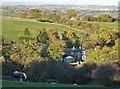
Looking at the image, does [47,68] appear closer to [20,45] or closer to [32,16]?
[20,45]

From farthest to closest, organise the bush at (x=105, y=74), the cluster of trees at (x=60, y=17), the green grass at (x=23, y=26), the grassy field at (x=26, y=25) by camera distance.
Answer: the cluster of trees at (x=60, y=17) → the green grass at (x=23, y=26) → the grassy field at (x=26, y=25) → the bush at (x=105, y=74)

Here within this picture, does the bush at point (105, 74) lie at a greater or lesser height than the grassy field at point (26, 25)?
greater

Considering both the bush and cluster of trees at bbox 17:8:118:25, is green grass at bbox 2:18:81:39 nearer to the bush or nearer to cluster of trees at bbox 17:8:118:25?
cluster of trees at bbox 17:8:118:25

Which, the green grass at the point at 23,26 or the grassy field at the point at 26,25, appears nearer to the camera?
the grassy field at the point at 26,25

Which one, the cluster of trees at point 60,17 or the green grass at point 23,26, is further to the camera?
the cluster of trees at point 60,17

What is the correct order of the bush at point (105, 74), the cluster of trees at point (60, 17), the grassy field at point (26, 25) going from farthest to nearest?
1. the cluster of trees at point (60, 17)
2. the grassy field at point (26, 25)
3. the bush at point (105, 74)

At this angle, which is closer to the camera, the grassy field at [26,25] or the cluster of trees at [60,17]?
the grassy field at [26,25]

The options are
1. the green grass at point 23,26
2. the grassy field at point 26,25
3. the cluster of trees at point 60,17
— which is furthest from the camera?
the cluster of trees at point 60,17

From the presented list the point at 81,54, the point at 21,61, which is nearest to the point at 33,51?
the point at 21,61

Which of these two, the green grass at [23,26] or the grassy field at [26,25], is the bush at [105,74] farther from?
the green grass at [23,26]

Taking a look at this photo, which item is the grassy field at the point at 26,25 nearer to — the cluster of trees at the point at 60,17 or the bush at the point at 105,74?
the cluster of trees at the point at 60,17

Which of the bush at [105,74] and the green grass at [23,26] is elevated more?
the bush at [105,74]

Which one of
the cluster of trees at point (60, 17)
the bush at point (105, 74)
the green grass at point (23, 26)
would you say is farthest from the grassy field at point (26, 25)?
the bush at point (105, 74)
